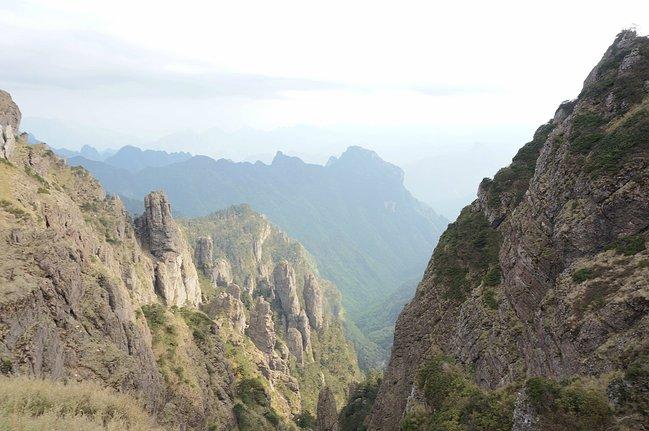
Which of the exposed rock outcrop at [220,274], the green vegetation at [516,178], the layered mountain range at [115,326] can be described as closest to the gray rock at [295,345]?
the layered mountain range at [115,326]

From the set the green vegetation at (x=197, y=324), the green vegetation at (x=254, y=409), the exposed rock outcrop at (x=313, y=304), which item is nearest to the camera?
the green vegetation at (x=254, y=409)

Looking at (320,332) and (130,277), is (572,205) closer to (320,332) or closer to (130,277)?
(130,277)

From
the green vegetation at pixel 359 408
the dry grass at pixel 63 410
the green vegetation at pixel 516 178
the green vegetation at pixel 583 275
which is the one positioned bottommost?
the green vegetation at pixel 359 408

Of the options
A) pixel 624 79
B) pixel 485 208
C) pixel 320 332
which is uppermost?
pixel 624 79

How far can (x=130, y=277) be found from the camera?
187 feet

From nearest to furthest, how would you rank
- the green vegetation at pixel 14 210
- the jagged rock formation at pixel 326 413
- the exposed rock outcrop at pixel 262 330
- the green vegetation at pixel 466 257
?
the green vegetation at pixel 466 257, the green vegetation at pixel 14 210, the jagged rock formation at pixel 326 413, the exposed rock outcrop at pixel 262 330

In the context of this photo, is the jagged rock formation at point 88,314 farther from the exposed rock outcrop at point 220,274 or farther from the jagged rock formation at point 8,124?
the exposed rock outcrop at point 220,274

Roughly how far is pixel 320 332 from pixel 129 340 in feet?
318

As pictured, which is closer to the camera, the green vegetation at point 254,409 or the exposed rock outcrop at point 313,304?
the green vegetation at point 254,409

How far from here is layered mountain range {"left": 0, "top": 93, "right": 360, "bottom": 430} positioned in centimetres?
2025

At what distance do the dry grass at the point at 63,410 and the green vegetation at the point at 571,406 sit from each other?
10.8 m

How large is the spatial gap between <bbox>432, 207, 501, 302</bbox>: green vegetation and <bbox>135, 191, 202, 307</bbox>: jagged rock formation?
47414mm

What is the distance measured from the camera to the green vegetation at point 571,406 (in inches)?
426

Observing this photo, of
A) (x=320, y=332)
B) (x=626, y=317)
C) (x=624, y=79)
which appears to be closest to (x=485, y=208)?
(x=624, y=79)
